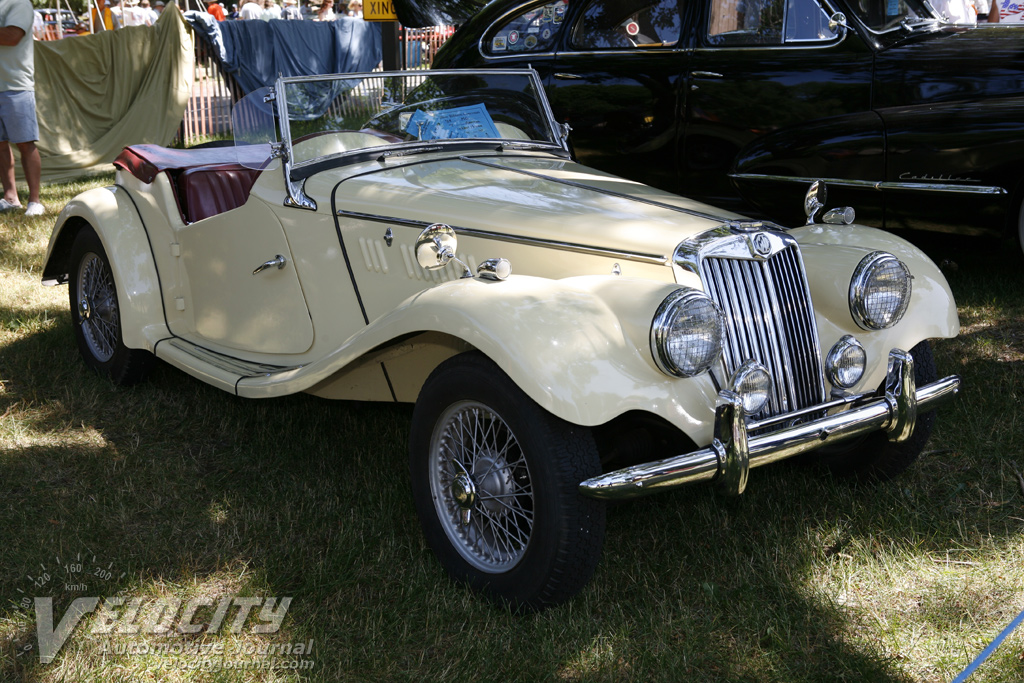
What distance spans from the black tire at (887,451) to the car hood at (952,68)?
8.28 ft

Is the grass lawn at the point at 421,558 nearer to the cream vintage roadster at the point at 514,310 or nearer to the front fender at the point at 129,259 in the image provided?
the cream vintage roadster at the point at 514,310

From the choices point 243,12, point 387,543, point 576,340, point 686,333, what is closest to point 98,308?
point 387,543

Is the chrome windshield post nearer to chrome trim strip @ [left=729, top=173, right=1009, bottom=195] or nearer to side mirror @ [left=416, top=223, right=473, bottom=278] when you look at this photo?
side mirror @ [left=416, top=223, right=473, bottom=278]

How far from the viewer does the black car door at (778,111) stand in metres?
4.94

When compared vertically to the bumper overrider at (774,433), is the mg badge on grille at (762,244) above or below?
above

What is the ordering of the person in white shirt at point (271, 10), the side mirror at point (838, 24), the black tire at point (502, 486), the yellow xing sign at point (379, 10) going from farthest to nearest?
the person in white shirt at point (271, 10) < the yellow xing sign at point (379, 10) < the side mirror at point (838, 24) < the black tire at point (502, 486)

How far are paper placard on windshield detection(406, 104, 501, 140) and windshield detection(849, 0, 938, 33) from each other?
2.86 m

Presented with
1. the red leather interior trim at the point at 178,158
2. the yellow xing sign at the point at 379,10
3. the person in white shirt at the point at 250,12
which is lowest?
the red leather interior trim at the point at 178,158

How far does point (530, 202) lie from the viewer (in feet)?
9.59

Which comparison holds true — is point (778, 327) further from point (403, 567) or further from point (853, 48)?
point (853, 48)

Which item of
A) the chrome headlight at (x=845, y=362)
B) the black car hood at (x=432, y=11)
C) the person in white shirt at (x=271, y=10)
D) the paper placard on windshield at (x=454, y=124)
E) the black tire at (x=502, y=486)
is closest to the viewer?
the black tire at (x=502, y=486)

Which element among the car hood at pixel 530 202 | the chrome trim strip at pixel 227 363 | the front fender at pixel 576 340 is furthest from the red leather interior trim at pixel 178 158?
the front fender at pixel 576 340

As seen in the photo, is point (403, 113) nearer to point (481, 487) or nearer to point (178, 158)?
point (178, 158)

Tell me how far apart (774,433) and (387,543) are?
1.28 m
